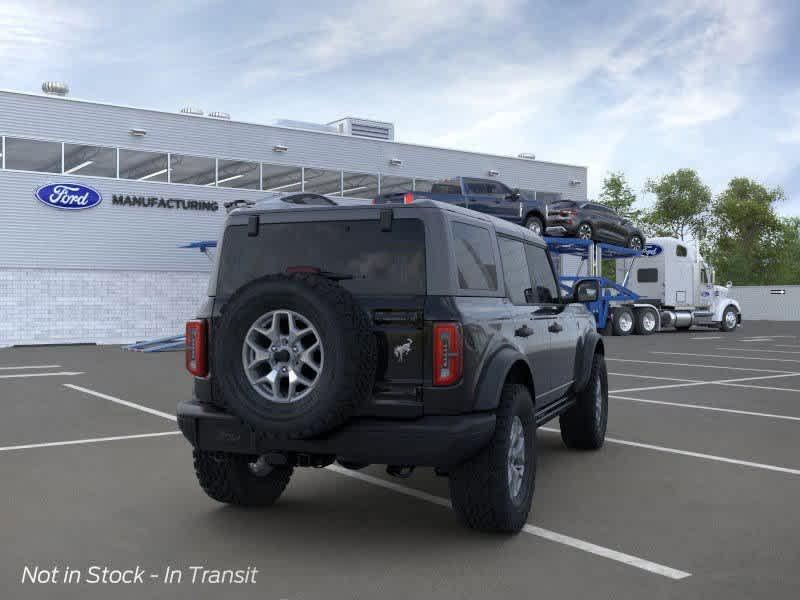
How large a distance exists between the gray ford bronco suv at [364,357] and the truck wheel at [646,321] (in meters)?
27.2

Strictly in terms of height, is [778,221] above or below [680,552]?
above

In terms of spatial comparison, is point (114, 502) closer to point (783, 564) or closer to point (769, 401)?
point (783, 564)

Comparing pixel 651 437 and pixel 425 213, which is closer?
pixel 425 213

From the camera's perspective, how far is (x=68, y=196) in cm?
2778

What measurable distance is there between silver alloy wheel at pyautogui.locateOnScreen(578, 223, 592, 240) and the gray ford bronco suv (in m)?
23.1

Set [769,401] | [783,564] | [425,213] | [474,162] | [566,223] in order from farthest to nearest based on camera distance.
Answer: [474,162] < [566,223] < [769,401] < [425,213] < [783,564]

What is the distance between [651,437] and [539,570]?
4.47m

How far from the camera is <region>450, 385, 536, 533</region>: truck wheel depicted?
4.79m

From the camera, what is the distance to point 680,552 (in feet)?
15.3

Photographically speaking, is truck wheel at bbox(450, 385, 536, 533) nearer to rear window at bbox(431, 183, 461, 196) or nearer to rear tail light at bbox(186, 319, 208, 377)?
rear tail light at bbox(186, 319, 208, 377)

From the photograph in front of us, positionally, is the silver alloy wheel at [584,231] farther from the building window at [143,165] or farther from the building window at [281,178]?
the building window at [143,165]

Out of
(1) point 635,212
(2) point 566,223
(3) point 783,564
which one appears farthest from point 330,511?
(1) point 635,212

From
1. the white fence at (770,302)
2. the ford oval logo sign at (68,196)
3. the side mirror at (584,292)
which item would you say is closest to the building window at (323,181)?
the ford oval logo sign at (68,196)

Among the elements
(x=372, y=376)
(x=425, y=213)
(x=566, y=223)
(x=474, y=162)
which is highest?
(x=474, y=162)
